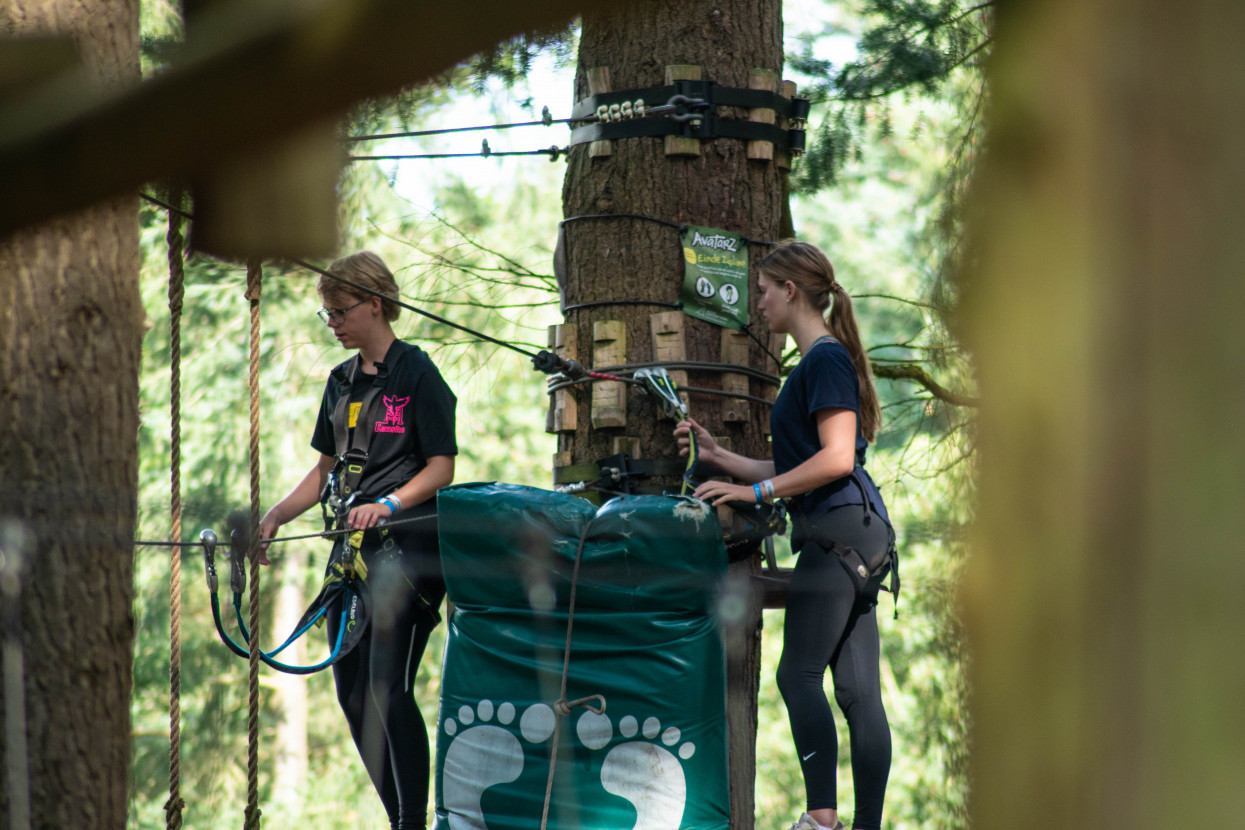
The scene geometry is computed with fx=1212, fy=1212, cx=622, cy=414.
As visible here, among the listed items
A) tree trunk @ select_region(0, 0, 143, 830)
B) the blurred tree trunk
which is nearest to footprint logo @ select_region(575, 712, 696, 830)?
tree trunk @ select_region(0, 0, 143, 830)

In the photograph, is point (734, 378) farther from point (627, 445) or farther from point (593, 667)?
point (593, 667)

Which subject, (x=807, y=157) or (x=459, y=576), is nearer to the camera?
(x=459, y=576)

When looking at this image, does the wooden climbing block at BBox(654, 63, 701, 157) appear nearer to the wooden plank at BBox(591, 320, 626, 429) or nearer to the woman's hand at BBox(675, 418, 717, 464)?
the wooden plank at BBox(591, 320, 626, 429)

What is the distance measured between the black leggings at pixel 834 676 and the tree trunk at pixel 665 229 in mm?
412

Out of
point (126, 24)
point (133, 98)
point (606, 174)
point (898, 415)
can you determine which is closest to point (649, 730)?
point (606, 174)

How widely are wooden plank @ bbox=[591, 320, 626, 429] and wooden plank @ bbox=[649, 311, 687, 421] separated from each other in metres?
0.09

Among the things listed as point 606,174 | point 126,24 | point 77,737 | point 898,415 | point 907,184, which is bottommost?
point 77,737

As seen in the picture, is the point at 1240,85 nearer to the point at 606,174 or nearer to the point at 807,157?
the point at 606,174

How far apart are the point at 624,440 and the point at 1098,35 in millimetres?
2662

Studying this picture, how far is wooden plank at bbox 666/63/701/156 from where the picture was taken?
309 centimetres

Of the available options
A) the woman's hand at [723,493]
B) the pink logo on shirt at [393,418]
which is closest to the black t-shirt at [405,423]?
the pink logo on shirt at [393,418]

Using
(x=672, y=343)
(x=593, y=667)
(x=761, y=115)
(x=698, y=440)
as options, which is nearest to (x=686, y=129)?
(x=761, y=115)

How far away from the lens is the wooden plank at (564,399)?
3.13 meters

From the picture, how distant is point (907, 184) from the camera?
34.3 ft
